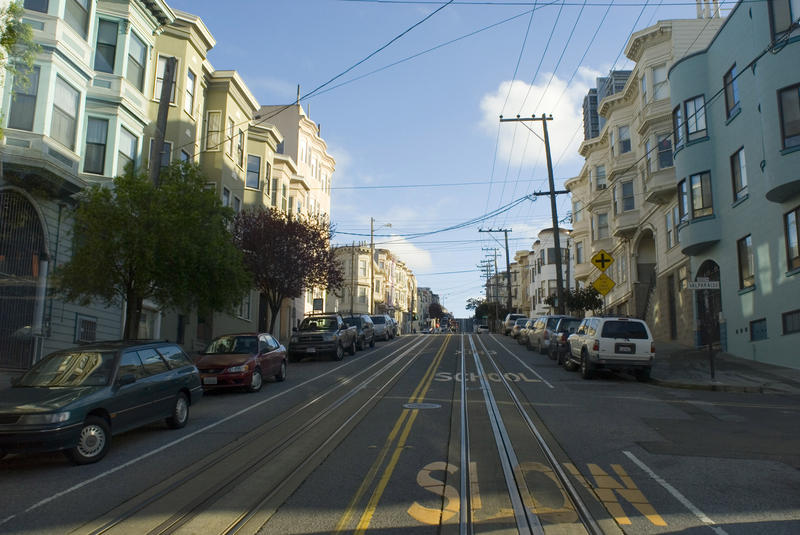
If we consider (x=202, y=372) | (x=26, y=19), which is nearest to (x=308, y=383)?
(x=202, y=372)

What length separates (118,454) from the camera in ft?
29.2

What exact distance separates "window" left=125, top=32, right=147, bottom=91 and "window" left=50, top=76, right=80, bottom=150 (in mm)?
2944

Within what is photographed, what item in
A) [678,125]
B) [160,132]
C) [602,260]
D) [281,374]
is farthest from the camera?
[678,125]

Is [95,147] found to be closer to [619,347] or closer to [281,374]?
[281,374]

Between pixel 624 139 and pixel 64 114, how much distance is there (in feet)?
95.1

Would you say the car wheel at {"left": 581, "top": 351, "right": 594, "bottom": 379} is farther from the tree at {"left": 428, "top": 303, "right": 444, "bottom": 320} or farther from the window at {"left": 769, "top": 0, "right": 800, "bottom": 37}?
the tree at {"left": 428, "top": 303, "right": 444, "bottom": 320}

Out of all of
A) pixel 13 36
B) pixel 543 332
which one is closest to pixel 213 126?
pixel 543 332

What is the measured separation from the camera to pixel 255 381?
15.9 metres

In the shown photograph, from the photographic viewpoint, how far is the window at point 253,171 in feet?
113

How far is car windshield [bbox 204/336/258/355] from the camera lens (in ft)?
55.1

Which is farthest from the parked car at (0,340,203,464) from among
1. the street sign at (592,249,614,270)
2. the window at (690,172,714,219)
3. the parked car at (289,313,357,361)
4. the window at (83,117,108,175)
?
the window at (690,172,714,219)

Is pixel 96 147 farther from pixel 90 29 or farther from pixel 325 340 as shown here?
pixel 325 340

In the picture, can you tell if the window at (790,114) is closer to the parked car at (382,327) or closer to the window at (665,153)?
the window at (665,153)

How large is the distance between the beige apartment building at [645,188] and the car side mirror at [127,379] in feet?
77.1
